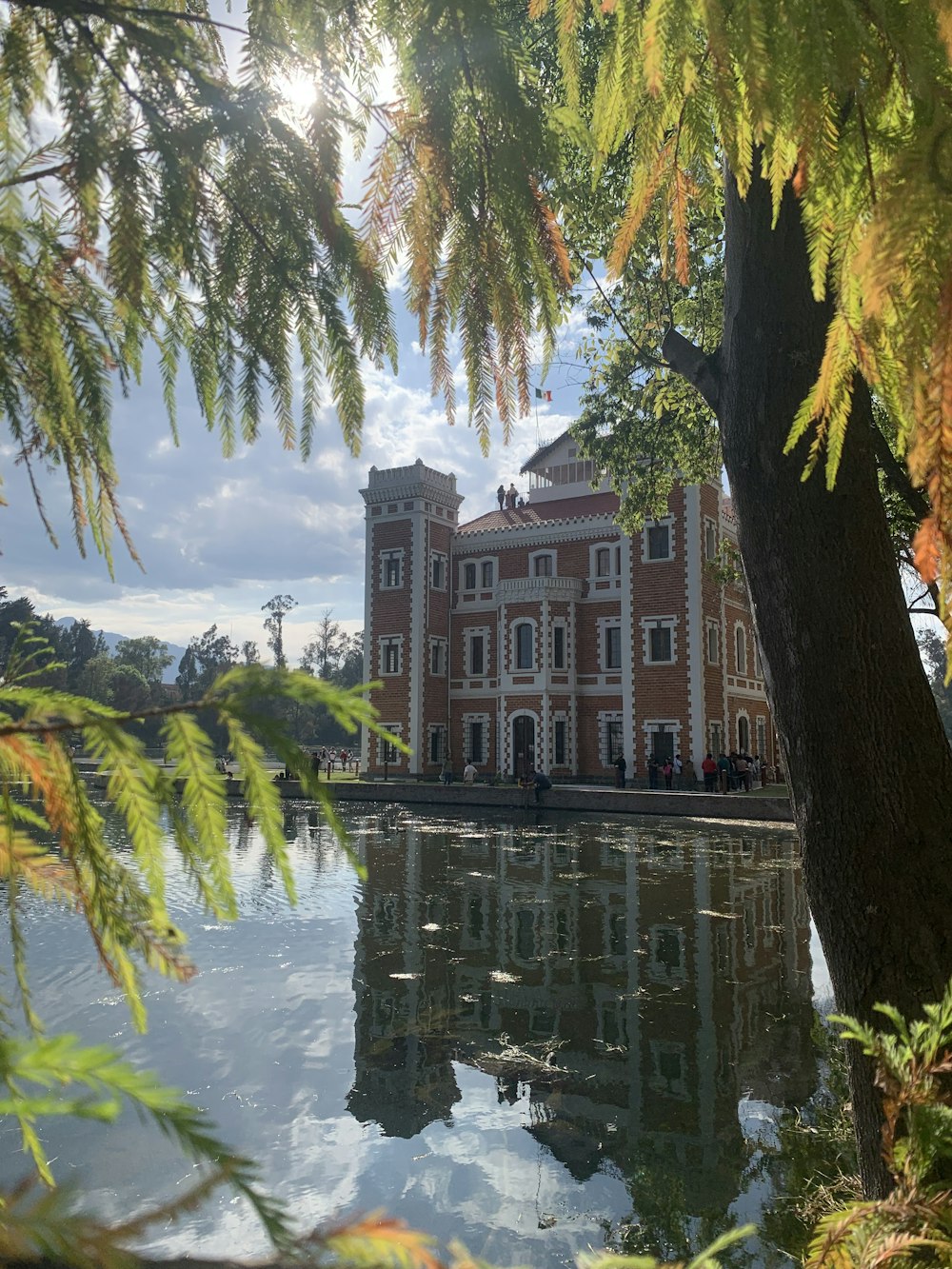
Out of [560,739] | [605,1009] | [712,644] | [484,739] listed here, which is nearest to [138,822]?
[605,1009]

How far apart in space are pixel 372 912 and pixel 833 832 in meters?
8.71

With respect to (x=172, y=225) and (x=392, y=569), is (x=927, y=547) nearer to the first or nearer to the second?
(x=172, y=225)

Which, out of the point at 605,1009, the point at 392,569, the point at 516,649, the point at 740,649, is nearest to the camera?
the point at 605,1009

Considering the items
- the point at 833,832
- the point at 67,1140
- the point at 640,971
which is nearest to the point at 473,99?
the point at 833,832

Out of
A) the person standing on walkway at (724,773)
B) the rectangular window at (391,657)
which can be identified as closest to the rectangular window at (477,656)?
the rectangular window at (391,657)

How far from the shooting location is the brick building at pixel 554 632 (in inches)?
1139

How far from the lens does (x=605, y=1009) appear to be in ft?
22.3

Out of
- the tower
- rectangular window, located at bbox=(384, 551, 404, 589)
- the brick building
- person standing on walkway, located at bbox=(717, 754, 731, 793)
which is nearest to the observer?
person standing on walkway, located at bbox=(717, 754, 731, 793)

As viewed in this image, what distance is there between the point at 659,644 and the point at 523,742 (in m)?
6.53

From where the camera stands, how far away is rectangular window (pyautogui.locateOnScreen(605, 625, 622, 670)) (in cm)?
3127

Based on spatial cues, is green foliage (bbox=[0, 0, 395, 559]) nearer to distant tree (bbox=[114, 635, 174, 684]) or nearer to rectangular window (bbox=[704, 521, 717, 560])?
rectangular window (bbox=[704, 521, 717, 560])

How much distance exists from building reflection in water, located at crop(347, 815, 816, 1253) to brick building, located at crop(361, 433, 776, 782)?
1630 cm

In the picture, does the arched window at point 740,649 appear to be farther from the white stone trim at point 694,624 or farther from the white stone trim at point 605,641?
the white stone trim at point 605,641

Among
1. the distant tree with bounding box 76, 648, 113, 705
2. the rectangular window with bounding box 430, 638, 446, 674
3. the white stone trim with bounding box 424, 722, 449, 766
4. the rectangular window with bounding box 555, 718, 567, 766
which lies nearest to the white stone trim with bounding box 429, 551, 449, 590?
the rectangular window with bounding box 430, 638, 446, 674
